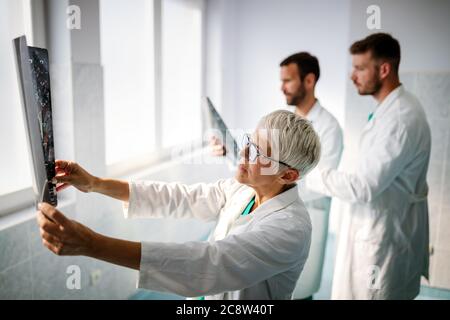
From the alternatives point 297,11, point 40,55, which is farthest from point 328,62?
point 40,55

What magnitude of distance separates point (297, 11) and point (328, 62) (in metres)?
0.31

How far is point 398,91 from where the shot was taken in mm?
1566

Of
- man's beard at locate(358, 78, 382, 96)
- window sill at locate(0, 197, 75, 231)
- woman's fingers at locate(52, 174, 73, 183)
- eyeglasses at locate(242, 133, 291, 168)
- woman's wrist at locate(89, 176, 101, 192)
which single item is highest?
man's beard at locate(358, 78, 382, 96)

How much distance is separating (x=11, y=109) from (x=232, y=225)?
104 cm

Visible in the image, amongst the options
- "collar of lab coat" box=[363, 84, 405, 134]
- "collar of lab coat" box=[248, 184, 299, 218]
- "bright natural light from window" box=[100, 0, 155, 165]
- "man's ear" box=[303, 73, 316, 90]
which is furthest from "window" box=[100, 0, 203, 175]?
"collar of lab coat" box=[363, 84, 405, 134]

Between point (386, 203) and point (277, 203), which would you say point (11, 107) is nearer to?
point (277, 203)

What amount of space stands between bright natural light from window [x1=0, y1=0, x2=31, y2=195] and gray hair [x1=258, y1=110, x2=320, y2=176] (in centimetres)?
102

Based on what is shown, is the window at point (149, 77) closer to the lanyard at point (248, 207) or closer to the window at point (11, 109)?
the window at point (11, 109)

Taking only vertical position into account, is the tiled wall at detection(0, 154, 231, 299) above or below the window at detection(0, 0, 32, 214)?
below

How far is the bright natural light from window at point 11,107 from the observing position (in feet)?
4.67

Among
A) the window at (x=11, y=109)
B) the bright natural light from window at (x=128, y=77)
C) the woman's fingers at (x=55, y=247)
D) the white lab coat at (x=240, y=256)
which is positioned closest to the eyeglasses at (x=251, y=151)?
the white lab coat at (x=240, y=256)

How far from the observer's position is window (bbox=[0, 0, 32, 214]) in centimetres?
142

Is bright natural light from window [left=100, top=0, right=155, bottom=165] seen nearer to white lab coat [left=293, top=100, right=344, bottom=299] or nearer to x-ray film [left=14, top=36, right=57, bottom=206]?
white lab coat [left=293, top=100, right=344, bottom=299]

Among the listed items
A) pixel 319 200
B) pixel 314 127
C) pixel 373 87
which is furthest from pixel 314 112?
pixel 319 200
